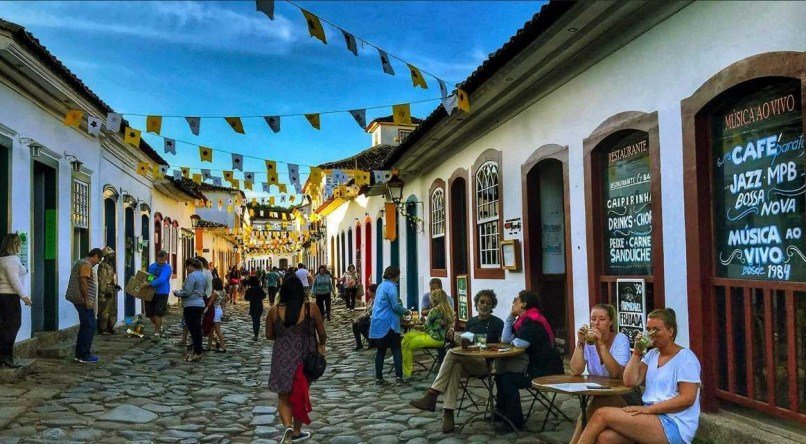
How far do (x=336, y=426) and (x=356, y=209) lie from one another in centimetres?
1767

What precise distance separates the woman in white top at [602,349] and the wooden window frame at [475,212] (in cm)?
474

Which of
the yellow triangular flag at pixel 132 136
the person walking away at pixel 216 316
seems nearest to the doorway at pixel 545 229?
the person walking away at pixel 216 316

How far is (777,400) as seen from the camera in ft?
15.5

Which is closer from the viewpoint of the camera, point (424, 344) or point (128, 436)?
point (128, 436)

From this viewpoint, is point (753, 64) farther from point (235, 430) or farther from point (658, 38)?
point (235, 430)

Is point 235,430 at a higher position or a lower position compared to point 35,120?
lower

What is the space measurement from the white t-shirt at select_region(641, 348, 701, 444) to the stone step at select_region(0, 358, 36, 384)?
712 cm

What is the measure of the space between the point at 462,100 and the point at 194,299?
5.22 m

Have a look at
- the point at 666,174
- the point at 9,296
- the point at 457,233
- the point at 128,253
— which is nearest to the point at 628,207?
the point at 666,174

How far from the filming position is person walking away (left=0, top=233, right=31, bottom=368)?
25.6ft

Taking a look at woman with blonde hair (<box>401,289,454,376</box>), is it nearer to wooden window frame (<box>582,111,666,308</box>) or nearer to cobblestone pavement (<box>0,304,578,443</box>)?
cobblestone pavement (<box>0,304,578,443</box>)

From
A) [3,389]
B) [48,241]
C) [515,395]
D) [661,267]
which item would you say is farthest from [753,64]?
[48,241]

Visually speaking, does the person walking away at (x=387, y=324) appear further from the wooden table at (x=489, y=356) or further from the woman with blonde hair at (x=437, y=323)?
the wooden table at (x=489, y=356)

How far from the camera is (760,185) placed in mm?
4910
